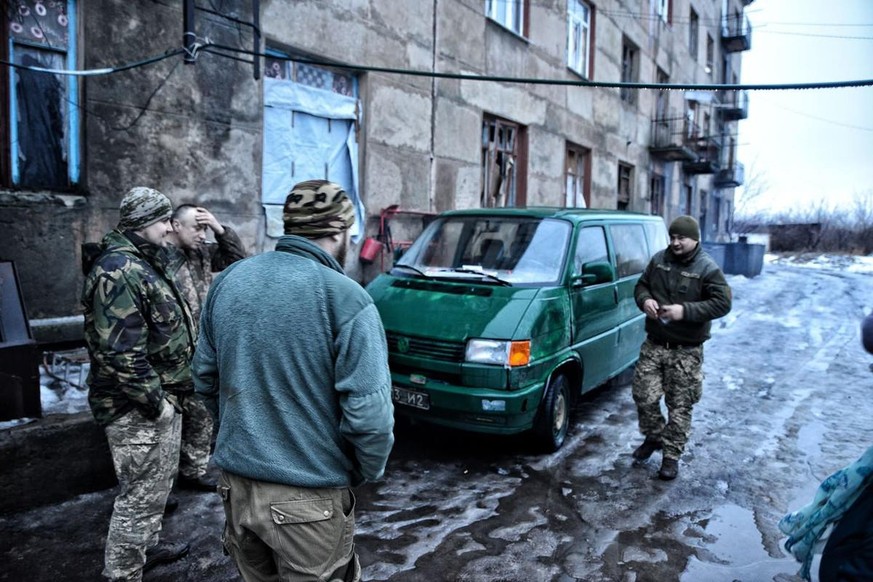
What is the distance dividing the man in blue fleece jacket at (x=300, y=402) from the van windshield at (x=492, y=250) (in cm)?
308

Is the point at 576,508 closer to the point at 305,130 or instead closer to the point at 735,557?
the point at 735,557

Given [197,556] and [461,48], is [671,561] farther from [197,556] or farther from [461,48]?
[461,48]

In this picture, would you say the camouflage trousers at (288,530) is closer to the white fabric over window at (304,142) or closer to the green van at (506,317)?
the green van at (506,317)

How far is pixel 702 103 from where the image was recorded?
2506cm

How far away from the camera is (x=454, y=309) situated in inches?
187

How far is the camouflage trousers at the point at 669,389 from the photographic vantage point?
457cm

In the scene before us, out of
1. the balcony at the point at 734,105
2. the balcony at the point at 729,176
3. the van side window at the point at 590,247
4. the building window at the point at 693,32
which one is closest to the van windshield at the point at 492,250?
the van side window at the point at 590,247

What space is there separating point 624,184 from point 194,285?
15.8 metres

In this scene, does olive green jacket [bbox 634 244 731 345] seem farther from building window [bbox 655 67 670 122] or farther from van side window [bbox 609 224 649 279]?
building window [bbox 655 67 670 122]

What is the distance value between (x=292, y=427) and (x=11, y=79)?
523cm

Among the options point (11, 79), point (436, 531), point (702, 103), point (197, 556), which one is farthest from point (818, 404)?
point (702, 103)

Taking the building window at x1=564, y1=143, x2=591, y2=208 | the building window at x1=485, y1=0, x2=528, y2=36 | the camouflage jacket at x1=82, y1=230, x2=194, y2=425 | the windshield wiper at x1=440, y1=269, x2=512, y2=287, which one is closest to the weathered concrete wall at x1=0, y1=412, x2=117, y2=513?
the camouflage jacket at x1=82, y1=230, x2=194, y2=425

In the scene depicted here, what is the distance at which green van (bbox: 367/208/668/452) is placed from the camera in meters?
4.51

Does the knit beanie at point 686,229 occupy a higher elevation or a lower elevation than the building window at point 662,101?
lower
